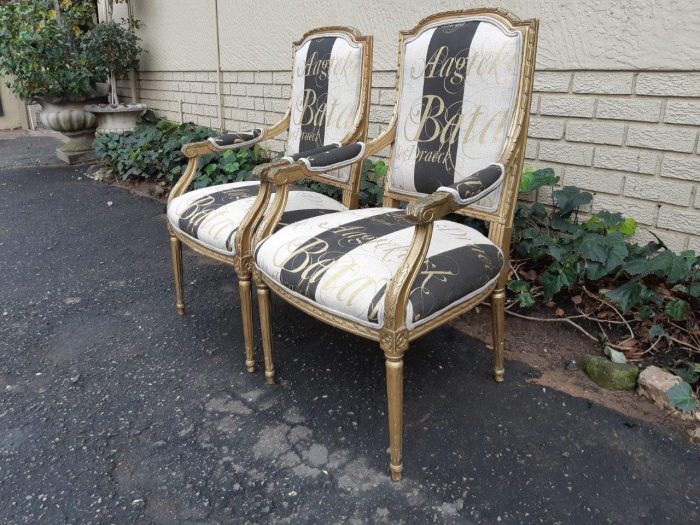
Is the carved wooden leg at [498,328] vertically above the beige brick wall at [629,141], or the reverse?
the beige brick wall at [629,141]

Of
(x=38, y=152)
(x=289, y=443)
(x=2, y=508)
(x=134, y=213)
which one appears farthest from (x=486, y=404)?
(x=38, y=152)

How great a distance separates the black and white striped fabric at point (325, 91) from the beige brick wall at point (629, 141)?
0.84m

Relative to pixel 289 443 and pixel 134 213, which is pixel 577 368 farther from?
pixel 134 213

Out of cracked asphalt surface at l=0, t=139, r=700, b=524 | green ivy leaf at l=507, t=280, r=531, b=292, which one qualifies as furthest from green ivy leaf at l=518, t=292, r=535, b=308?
cracked asphalt surface at l=0, t=139, r=700, b=524

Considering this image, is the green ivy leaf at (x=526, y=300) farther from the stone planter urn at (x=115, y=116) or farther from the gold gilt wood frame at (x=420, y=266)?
the stone planter urn at (x=115, y=116)

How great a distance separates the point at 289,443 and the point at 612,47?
1.83 meters

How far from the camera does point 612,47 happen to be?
6.52ft

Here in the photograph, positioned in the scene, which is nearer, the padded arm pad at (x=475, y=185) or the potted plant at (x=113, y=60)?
the padded arm pad at (x=475, y=185)

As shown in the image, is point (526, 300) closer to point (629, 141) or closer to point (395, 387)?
point (629, 141)

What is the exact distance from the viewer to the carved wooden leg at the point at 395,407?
129 cm

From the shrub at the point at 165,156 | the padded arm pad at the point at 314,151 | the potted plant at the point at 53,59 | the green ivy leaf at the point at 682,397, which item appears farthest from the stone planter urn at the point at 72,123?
the green ivy leaf at the point at 682,397

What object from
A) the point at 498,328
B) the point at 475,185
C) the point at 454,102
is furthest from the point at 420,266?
the point at 454,102

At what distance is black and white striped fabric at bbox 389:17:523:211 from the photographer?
158cm

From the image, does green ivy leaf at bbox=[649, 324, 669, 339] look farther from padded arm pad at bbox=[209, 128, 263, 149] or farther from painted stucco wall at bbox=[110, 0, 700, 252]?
padded arm pad at bbox=[209, 128, 263, 149]
